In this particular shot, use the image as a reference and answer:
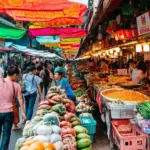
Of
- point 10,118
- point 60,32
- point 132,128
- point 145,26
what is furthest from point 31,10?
point 60,32

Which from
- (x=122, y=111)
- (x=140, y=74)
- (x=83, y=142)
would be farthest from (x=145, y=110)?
(x=140, y=74)

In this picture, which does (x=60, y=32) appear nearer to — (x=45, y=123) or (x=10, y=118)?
(x=10, y=118)

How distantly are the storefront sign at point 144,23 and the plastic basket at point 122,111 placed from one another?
2434 mm

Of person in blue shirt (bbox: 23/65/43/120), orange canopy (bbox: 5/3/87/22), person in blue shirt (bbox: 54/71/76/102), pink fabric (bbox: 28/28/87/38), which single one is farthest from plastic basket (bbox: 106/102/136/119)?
pink fabric (bbox: 28/28/87/38)

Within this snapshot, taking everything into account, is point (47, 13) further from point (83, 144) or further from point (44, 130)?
point (44, 130)

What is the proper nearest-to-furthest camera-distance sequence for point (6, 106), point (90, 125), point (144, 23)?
Answer: 1. point (6, 106)
2. point (90, 125)
3. point (144, 23)

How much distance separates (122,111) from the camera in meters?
6.32

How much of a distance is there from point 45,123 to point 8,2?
3326 mm

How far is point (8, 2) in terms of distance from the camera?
612 centimetres

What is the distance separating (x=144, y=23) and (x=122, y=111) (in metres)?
2.79

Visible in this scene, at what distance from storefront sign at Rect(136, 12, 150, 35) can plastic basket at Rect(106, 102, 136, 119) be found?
95.8 inches

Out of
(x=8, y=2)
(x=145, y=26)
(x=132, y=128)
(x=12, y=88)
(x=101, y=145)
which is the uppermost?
(x=8, y=2)

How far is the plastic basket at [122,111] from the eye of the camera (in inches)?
247

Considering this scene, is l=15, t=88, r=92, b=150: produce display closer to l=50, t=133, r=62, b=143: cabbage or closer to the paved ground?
l=50, t=133, r=62, b=143: cabbage
